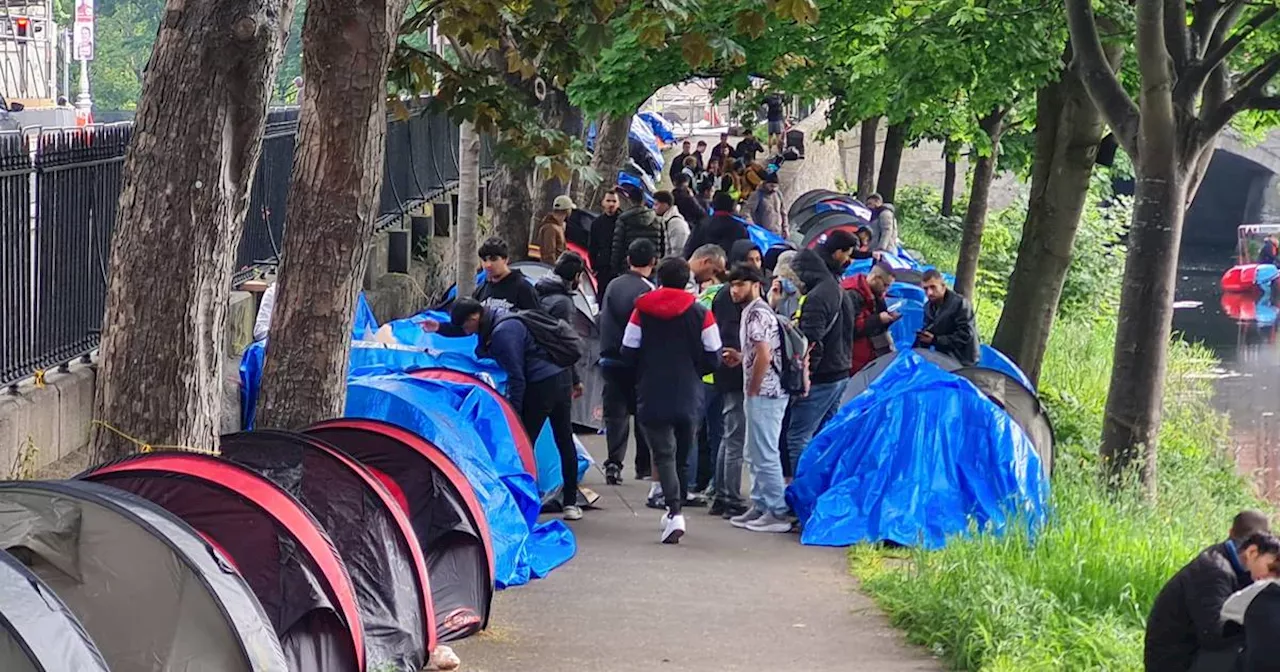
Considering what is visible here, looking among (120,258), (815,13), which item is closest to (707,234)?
(815,13)

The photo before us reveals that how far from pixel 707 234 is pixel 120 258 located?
38.2ft

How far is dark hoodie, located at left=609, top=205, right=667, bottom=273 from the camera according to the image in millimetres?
16797

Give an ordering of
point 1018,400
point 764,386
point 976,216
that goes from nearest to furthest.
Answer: point 764,386
point 1018,400
point 976,216

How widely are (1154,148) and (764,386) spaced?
2904mm

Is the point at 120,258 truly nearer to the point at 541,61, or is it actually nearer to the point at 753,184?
the point at 541,61

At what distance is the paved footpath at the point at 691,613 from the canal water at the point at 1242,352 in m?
10.2

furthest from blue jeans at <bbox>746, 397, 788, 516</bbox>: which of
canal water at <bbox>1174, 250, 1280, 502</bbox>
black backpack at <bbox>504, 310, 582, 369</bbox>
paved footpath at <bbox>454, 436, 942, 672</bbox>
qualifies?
canal water at <bbox>1174, 250, 1280, 502</bbox>

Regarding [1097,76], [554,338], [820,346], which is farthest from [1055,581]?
[1097,76]

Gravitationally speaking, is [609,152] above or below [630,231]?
above

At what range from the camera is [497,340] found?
11023 mm

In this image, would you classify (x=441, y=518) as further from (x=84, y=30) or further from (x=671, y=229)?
(x=84, y=30)

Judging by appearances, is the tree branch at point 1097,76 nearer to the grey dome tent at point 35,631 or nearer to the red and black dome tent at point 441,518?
the red and black dome tent at point 441,518

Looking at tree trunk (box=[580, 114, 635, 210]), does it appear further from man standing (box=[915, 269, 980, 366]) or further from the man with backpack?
the man with backpack

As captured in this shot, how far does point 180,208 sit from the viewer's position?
6789 millimetres
